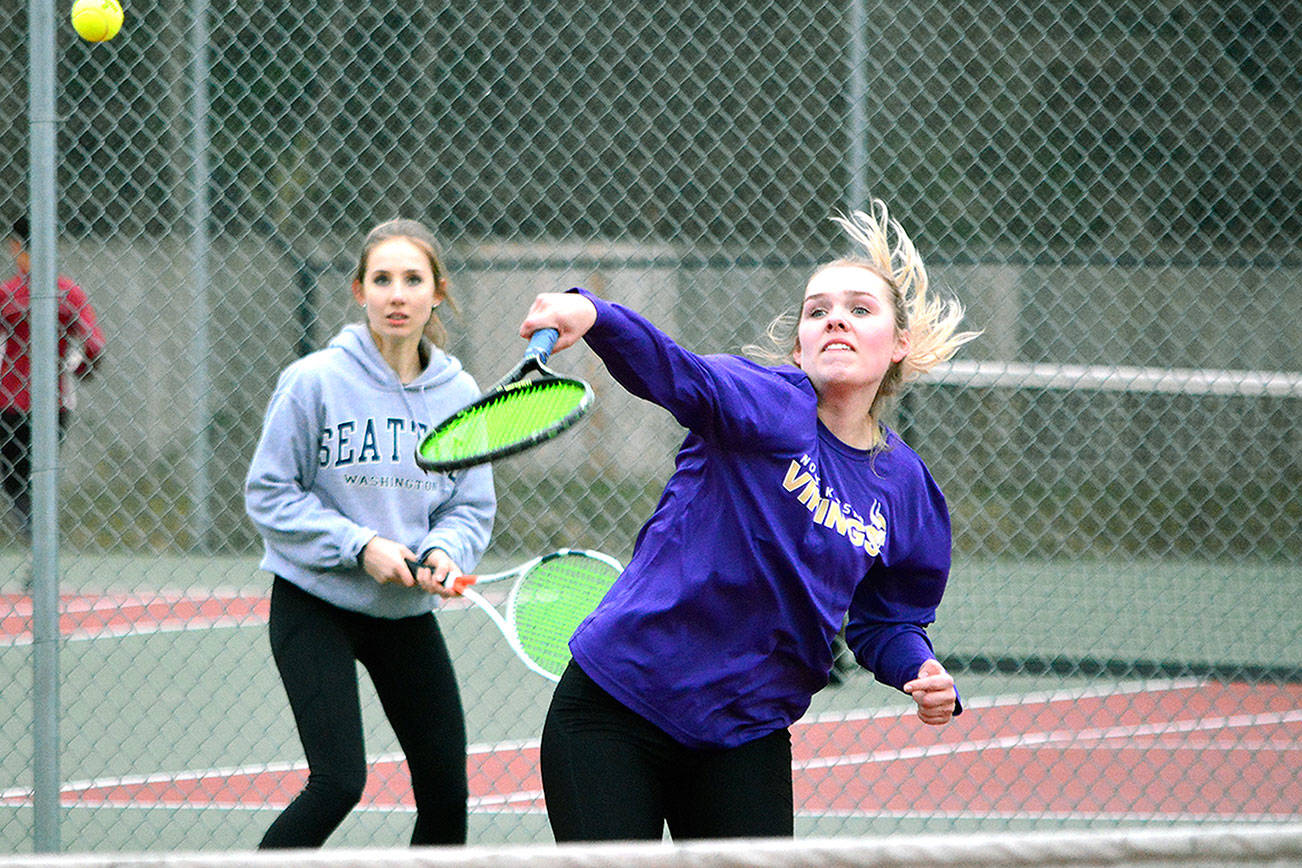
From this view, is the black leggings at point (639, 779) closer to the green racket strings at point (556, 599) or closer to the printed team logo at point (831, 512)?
the printed team logo at point (831, 512)

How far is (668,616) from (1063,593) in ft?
16.4

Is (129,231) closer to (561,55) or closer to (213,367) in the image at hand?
(213,367)

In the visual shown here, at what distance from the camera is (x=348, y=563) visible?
10.1 ft

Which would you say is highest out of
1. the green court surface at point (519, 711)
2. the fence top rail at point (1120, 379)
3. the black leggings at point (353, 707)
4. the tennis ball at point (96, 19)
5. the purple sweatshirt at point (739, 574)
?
the tennis ball at point (96, 19)

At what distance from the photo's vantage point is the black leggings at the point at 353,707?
9.96 ft

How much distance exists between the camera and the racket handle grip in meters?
1.96

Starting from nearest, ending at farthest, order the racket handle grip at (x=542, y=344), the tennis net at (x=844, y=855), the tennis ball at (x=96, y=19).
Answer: the tennis net at (x=844, y=855) → the racket handle grip at (x=542, y=344) → the tennis ball at (x=96, y=19)

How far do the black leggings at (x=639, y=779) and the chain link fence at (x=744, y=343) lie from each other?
1910 mm

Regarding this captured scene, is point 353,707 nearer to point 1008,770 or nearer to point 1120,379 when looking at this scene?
point 1008,770

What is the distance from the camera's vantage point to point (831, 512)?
2.42m

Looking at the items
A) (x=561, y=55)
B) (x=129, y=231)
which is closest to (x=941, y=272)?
(x=561, y=55)

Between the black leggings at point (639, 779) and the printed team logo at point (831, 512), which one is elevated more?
the printed team logo at point (831, 512)

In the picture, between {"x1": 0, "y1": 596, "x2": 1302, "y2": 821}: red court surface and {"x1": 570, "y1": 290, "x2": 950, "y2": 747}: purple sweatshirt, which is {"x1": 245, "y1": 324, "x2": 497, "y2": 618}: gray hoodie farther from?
{"x1": 0, "y1": 596, "x2": 1302, "y2": 821}: red court surface

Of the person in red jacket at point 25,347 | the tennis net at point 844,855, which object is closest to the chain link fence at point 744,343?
the person in red jacket at point 25,347
